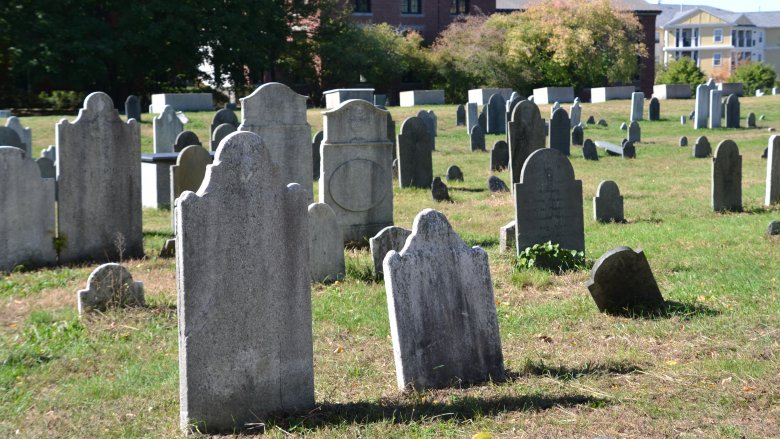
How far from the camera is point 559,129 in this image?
21406mm

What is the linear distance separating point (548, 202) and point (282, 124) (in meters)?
3.68

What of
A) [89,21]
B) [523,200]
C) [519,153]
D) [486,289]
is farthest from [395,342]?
[89,21]

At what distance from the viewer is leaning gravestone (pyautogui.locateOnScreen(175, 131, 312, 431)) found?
16.9 feet

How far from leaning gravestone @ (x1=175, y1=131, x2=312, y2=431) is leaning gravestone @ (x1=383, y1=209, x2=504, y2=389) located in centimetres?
61

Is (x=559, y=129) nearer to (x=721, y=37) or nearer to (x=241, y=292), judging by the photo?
(x=241, y=292)

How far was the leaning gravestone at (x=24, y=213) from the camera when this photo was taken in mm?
10492

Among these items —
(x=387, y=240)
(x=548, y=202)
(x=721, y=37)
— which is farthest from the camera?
(x=721, y=37)

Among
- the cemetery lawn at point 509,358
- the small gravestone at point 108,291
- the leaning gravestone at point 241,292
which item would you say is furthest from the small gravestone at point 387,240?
the leaning gravestone at point 241,292

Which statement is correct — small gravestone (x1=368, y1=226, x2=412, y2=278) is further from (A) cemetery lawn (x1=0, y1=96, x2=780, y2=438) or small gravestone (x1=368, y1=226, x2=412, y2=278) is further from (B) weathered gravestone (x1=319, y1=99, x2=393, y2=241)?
(B) weathered gravestone (x1=319, y1=99, x2=393, y2=241)

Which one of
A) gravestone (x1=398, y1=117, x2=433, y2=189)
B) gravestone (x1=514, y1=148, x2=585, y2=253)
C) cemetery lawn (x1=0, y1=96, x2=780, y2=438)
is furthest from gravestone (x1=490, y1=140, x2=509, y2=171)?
gravestone (x1=514, y1=148, x2=585, y2=253)

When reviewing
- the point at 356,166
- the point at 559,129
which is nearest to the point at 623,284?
the point at 356,166

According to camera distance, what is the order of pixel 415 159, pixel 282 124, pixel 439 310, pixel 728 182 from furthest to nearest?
pixel 415 159, pixel 728 182, pixel 282 124, pixel 439 310

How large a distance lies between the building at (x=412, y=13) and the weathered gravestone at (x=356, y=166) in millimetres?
49477

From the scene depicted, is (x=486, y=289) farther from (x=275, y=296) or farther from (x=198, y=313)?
(x=198, y=313)
